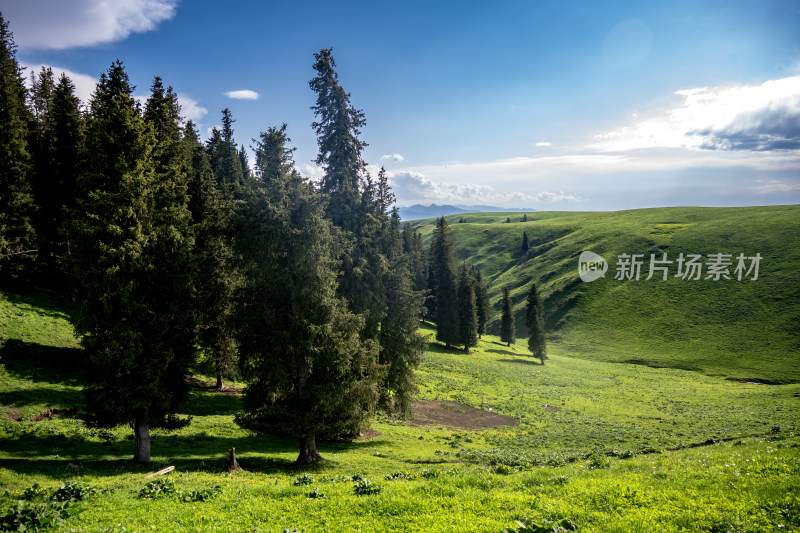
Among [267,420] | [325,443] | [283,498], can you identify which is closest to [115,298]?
[267,420]

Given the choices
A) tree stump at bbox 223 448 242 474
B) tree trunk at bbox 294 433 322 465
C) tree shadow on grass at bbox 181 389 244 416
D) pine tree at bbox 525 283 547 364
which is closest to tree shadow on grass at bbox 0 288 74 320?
tree shadow on grass at bbox 181 389 244 416

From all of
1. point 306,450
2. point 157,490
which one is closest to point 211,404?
point 306,450

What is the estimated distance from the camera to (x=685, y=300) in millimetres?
94625

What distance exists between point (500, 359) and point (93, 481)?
65381 mm

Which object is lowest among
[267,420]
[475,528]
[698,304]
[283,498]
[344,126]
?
[698,304]

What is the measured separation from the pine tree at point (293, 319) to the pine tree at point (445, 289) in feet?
172

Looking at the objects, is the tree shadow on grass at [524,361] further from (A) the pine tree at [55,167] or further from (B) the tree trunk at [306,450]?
(A) the pine tree at [55,167]

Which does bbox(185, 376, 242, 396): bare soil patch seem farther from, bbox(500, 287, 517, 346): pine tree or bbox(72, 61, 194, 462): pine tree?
bbox(500, 287, 517, 346): pine tree

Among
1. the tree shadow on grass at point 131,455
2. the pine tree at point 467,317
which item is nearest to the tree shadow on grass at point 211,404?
the tree shadow on grass at point 131,455

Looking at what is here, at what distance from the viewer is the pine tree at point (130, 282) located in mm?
17500

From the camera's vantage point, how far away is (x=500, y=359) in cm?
7088

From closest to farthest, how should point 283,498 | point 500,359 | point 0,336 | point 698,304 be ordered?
point 283,498
point 0,336
point 500,359
point 698,304

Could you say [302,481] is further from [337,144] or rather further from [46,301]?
[46,301]

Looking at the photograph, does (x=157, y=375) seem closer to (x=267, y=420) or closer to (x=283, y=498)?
(x=267, y=420)
